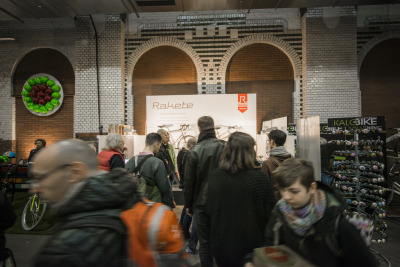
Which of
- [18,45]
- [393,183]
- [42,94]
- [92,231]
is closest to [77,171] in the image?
[92,231]

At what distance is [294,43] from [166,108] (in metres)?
4.84

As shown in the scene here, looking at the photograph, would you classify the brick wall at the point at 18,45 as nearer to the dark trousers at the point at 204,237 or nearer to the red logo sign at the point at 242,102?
the red logo sign at the point at 242,102

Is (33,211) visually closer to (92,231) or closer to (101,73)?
(101,73)

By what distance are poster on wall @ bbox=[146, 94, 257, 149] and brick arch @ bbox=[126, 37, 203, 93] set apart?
1.27 m

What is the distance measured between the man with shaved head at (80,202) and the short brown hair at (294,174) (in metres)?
0.85

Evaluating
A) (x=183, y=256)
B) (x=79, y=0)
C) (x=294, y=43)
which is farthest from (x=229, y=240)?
(x=294, y=43)

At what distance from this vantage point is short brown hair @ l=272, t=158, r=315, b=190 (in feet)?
4.94

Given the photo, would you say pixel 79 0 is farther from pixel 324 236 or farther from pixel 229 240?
pixel 324 236

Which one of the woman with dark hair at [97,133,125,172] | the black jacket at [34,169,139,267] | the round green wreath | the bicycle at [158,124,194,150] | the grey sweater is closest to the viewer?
the black jacket at [34,169,139,267]

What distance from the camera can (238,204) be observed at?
6.61ft

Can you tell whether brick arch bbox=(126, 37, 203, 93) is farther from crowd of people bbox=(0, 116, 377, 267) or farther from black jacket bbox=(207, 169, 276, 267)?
black jacket bbox=(207, 169, 276, 267)

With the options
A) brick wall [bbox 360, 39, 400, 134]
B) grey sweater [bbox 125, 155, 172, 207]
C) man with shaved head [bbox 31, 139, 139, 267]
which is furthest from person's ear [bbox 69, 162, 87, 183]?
brick wall [bbox 360, 39, 400, 134]

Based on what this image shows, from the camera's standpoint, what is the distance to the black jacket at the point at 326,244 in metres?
1.25

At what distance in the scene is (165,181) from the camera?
3.19 metres
